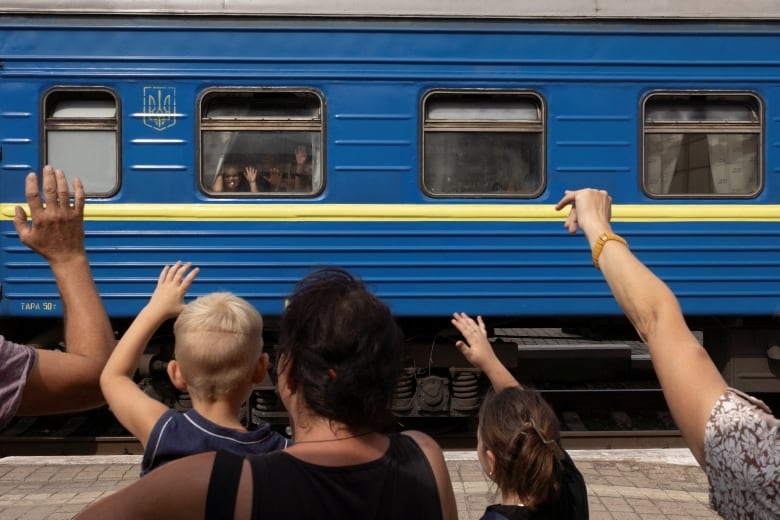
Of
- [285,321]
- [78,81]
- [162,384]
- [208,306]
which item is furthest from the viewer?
[162,384]

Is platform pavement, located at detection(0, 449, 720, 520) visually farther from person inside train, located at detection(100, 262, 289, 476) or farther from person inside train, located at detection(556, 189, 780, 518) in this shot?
person inside train, located at detection(556, 189, 780, 518)

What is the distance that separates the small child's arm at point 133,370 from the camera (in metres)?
2.08

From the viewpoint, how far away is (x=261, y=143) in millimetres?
6227

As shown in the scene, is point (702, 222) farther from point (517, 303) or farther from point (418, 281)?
point (418, 281)

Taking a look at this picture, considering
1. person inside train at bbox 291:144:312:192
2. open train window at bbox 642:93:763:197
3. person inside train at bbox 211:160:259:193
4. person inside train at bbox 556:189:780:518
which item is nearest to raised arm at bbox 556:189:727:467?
person inside train at bbox 556:189:780:518

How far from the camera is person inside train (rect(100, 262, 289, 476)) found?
81.0 inches

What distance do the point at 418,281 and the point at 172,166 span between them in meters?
1.90

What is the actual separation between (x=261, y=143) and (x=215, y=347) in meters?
4.28

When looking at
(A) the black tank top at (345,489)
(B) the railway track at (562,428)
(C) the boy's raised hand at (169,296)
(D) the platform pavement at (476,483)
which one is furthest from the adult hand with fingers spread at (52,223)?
(B) the railway track at (562,428)

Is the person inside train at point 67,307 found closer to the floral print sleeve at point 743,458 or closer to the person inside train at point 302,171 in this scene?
the floral print sleeve at point 743,458

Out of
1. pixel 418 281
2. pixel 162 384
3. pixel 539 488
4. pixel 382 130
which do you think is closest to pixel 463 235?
pixel 418 281

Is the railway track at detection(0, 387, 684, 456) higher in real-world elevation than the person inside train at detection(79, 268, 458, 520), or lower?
lower

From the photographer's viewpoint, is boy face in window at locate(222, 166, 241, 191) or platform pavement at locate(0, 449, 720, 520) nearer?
platform pavement at locate(0, 449, 720, 520)

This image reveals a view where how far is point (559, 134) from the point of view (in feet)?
20.6
